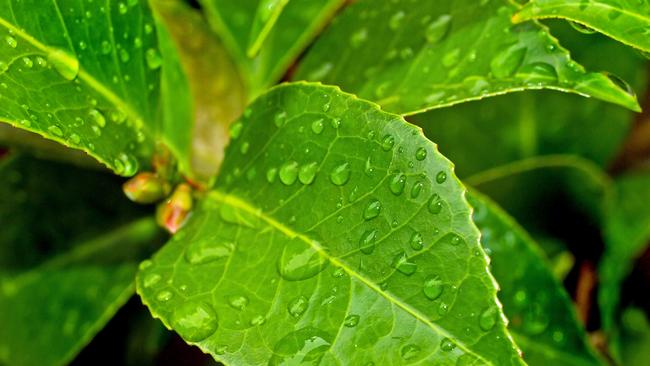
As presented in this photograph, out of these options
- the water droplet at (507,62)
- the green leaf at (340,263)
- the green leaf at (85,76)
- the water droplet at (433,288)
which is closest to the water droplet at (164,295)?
the green leaf at (340,263)

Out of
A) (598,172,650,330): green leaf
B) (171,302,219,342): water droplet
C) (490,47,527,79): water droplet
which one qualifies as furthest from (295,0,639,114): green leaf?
(598,172,650,330): green leaf

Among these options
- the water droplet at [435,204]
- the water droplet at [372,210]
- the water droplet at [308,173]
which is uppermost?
the water droplet at [435,204]

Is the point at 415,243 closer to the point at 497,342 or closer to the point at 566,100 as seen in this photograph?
the point at 497,342

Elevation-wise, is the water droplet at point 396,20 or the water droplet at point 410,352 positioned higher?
the water droplet at point 396,20

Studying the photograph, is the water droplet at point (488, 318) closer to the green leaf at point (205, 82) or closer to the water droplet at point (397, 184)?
the water droplet at point (397, 184)

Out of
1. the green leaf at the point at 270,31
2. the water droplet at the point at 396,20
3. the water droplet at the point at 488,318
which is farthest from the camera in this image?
the green leaf at the point at 270,31

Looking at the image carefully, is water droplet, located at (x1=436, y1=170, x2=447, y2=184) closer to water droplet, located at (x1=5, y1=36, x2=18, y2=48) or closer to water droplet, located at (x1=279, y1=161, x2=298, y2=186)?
water droplet, located at (x1=279, y1=161, x2=298, y2=186)

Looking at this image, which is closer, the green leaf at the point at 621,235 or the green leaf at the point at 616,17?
the green leaf at the point at 616,17

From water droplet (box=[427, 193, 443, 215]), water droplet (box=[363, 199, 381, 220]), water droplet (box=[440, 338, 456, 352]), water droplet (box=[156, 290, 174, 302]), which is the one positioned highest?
water droplet (box=[427, 193, 443, 215])
